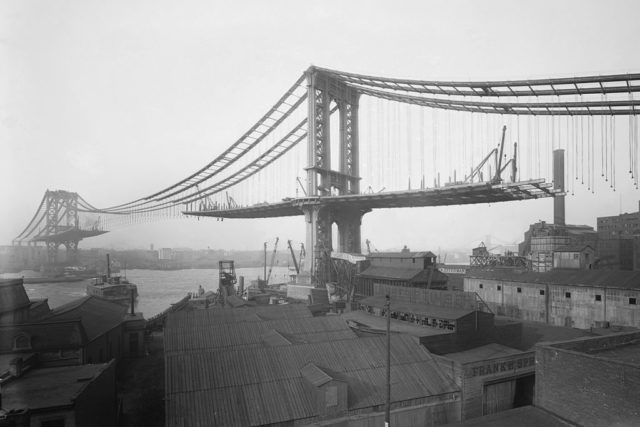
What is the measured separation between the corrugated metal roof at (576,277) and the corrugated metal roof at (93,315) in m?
38.2

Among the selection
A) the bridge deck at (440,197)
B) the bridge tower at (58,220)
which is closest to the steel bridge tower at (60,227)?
the bridge tower at (58,220)

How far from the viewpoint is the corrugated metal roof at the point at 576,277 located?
3366 centimetres

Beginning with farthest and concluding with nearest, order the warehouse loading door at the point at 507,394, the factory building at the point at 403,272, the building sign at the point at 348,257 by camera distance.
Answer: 1. the building sign at the point at 348,257
2. the factory building at the point at 403,272
3. the warehouse loading door at the point at 507,394

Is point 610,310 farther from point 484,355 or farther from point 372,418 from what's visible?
point 372,418

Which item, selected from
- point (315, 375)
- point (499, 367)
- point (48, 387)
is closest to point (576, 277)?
point (499, 367)

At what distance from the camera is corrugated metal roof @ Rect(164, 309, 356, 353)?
21.9 m

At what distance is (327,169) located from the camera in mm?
46000

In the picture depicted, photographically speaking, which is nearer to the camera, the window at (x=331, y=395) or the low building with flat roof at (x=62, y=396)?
the low building with flat roof at (x=62, y=396)

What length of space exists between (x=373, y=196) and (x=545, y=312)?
66.6 feet

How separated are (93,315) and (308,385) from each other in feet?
76.1

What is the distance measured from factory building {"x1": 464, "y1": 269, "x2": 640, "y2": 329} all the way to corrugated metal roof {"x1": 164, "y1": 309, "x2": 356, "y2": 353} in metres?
23.3

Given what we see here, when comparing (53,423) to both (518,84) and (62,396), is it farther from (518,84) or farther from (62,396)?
(518,84)

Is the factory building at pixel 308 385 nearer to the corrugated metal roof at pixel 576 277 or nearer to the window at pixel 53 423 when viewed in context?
the window at pixel 53 423

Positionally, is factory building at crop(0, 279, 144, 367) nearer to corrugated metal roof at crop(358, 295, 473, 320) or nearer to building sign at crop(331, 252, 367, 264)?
corrugated metal roof at crop(358, 295, 473, 320)
